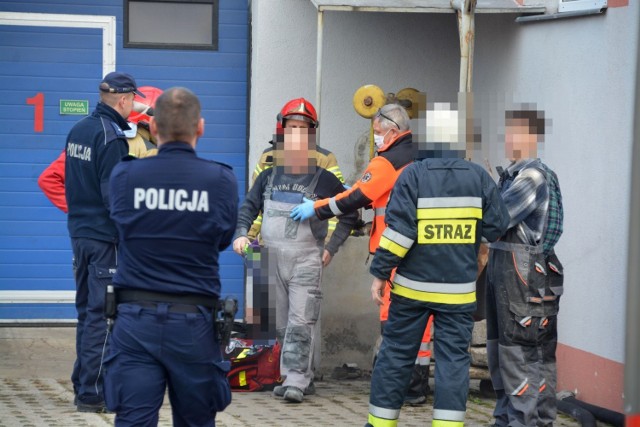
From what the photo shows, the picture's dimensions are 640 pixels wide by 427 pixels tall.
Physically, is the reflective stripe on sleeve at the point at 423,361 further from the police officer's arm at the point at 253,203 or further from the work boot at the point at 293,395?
the police officer's arm at the point at 253,203

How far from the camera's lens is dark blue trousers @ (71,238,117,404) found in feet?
23.6

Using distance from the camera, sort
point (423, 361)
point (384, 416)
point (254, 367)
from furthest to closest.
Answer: point (254, 367)
point (423, 361)
point (384, 416)

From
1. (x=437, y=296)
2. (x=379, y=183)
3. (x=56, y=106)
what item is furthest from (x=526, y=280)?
(x=56, y=106)

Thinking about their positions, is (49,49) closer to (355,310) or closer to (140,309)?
(355,310)

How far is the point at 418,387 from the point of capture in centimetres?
792

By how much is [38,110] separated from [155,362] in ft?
19.7

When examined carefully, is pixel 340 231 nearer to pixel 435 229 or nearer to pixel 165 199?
pixel 435 229

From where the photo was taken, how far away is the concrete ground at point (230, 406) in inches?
285

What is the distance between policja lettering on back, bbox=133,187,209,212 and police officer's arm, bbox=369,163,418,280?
1.65 metres

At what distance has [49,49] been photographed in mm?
10320

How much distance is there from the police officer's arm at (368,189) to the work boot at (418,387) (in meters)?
1.21

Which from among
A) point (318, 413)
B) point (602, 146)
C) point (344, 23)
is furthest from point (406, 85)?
point (318, 413)

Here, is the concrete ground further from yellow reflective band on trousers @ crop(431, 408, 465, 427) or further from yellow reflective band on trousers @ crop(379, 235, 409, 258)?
yellow reflective band on trousers @ crop(379, 235, 409, 258)

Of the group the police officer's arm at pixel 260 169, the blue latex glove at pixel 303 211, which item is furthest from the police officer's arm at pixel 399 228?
the police officer's arm at pixel 260 169
